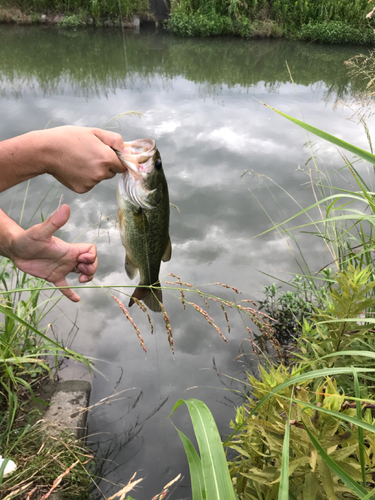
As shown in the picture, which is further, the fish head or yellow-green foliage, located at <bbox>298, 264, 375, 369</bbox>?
the fish head

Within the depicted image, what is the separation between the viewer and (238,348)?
3.56m

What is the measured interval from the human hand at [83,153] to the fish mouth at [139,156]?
4 cm

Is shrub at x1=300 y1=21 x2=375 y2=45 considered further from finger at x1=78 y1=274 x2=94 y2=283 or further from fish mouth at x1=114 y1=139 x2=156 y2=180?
finger at x1=78 y1=274 x2=94 y2=283

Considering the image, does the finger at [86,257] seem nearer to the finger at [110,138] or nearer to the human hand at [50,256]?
the human hand at [50,256]

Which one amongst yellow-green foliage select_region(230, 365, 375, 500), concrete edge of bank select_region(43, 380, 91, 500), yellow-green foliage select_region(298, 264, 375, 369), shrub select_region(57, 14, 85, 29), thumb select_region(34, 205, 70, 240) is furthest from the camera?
shrub select_region(57, 14, 85, 29)

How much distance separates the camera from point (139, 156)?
1.86 metres

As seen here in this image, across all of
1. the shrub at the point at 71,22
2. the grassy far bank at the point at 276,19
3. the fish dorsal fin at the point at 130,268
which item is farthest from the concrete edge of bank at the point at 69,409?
the shrub at the point at 71,22

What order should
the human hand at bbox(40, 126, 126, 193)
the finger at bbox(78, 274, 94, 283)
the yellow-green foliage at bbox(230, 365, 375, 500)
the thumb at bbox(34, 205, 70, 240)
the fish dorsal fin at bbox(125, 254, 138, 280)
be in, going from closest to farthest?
the yellow-green foliage at bbox(230, 365, 375, 500)
the thumb at bbox(34, 205, 70, 240)
the human hand at bbox(40, 126, 126, 193)
the finger at bbox(78, 274, 94, 283)
the fish dorsal fin at bbox(125, 254, 138, 280)

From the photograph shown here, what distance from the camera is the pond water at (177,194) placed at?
119 inches

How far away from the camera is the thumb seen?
1648 millimetres

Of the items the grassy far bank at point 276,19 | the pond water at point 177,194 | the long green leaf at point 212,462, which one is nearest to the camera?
the long green leaf at point 212,462

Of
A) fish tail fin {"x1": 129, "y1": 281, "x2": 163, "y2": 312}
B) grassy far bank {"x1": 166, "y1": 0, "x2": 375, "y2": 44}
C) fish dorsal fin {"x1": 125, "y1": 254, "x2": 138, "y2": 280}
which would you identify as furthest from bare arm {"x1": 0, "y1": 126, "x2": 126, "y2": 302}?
grassy far bank {"x1": 166, "y1": 0, "x2": 375, "y2": 44}

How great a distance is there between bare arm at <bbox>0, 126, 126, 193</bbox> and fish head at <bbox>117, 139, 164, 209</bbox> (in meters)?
0.05

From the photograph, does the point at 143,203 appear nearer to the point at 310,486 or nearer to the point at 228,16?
the point at 310,486
